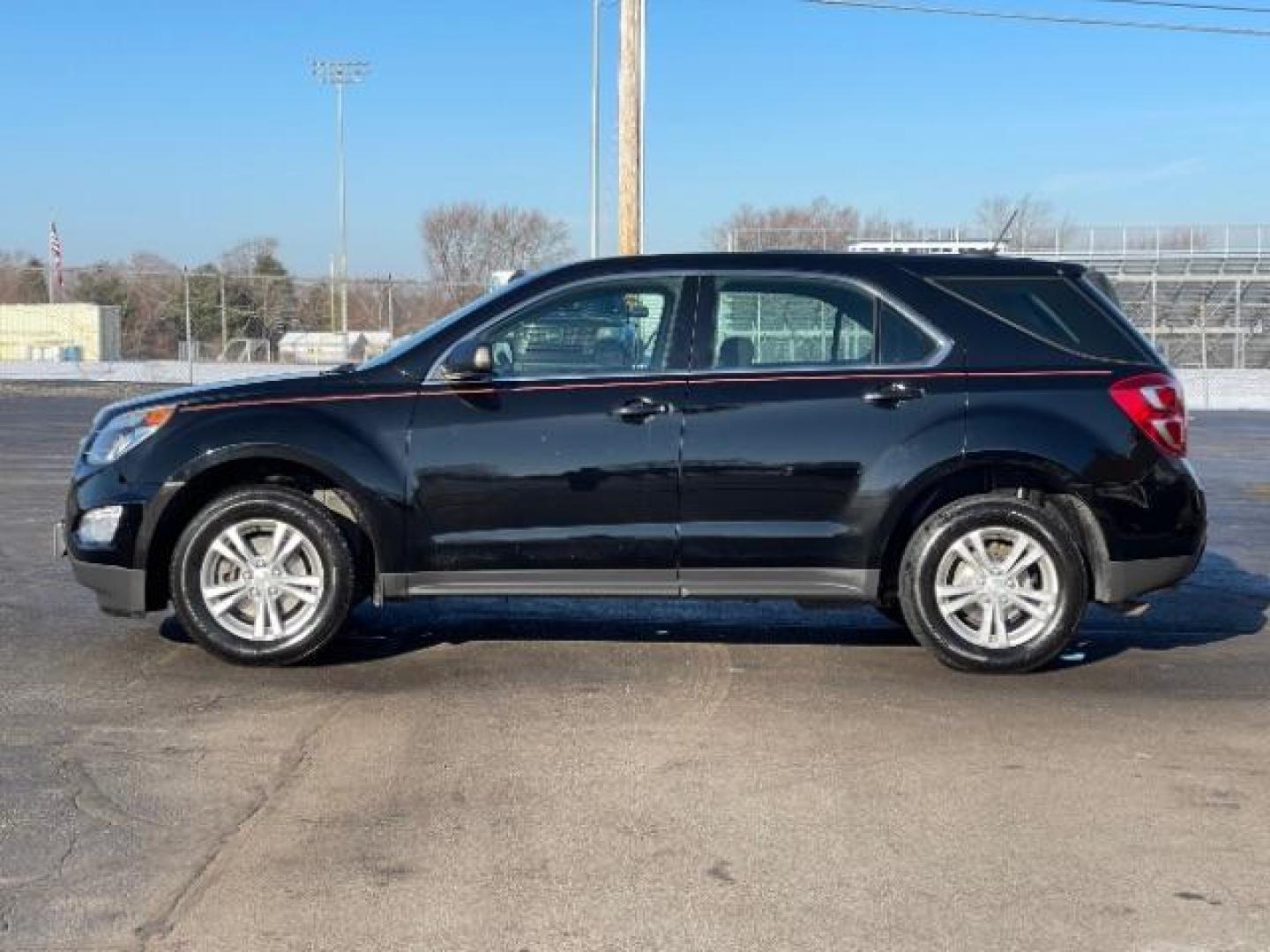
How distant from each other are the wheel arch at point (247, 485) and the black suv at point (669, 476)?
13mm

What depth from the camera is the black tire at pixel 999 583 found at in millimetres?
6191

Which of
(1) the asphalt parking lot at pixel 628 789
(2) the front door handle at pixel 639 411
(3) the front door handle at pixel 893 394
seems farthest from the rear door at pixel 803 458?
(1) the asphalt parking lot at pixel 628 789

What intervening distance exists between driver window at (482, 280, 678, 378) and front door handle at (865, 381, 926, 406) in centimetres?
94

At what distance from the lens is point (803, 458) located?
6.12 m

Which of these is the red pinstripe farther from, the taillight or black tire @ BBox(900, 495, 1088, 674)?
black tire @ BBox(900, 495, 1088, 674)

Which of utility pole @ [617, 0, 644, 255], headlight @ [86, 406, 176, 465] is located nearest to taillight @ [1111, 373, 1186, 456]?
headlight @ [86, 406, 176, 465]

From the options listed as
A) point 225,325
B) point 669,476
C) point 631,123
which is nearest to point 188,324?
point 225,325

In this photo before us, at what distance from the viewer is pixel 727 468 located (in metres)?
6.13

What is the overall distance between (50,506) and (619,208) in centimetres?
1000

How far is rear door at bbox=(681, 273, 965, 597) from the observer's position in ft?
20.1

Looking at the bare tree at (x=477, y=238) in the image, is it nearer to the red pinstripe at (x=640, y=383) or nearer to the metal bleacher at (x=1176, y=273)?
the metal bleacher at (x=1176, y=273)

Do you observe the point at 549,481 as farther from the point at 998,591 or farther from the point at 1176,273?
the point at 1176,273

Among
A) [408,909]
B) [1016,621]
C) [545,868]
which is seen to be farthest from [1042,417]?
[408,909]

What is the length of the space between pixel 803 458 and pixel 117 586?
10.1ft
